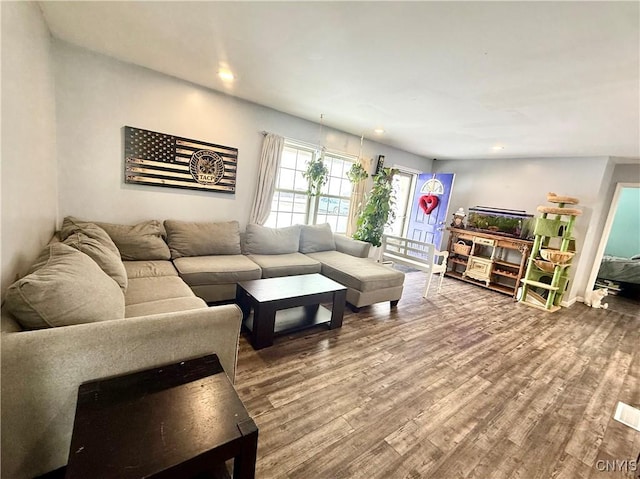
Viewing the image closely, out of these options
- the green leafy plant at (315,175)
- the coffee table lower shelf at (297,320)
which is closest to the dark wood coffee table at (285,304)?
the coffee table lower shelf at (297,320)

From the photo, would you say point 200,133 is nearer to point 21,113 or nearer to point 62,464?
point 21,113

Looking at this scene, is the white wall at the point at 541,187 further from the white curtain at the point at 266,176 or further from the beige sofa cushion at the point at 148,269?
the beige sofa cushion at the point at 148,269

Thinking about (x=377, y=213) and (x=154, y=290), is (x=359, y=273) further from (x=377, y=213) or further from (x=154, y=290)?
(x=154, y=290)

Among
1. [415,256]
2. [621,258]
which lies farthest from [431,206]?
[621,258]

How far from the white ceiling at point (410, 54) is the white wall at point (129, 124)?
0.57 ft

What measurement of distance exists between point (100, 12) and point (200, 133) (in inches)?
51.4

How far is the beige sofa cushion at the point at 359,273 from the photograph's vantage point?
294 cm

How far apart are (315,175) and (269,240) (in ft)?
3.92

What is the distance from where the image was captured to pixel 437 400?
1819 millimetres

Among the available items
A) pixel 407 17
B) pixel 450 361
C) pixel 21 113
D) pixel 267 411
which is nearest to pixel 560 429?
pixel 450 361

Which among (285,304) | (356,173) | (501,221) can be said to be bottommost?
(285,304)

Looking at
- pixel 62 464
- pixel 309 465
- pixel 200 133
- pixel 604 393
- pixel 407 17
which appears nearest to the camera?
pixel 62 464

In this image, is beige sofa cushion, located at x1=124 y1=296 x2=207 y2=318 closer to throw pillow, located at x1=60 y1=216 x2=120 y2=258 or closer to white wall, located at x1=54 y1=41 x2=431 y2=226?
throw pillow, located at x1=60 y1=216 x2=120 y2=258

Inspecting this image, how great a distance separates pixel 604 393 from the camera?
210cm
